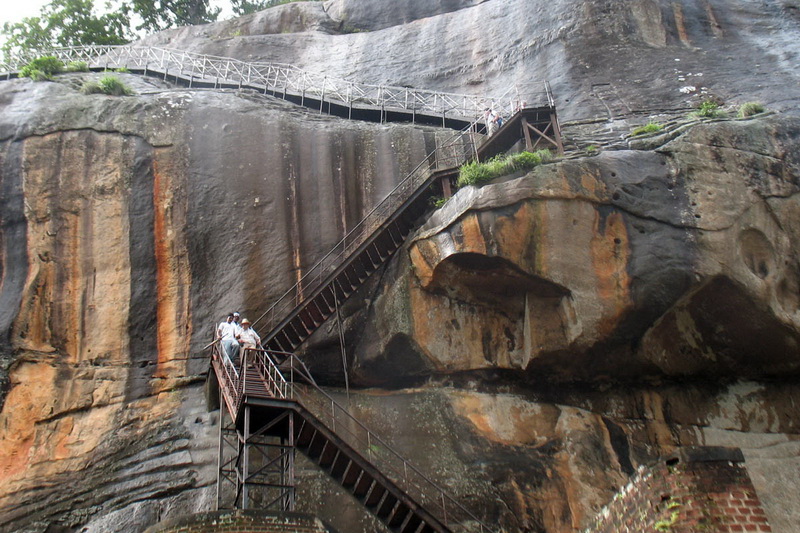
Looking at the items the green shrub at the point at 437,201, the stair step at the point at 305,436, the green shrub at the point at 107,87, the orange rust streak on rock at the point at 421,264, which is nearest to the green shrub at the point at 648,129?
the green shrub at the point at 437,201

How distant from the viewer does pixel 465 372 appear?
16.3 metres

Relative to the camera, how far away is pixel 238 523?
10.6 meters

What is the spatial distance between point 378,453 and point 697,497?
7785mm

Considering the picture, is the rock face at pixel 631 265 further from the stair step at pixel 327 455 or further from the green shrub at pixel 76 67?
the green shrub at pixel 76 67

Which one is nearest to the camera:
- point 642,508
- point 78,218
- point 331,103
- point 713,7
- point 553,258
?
point 642,508

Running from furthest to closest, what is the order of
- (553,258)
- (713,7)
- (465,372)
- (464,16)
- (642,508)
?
(464,16), (713,7), (465,372), (553,258), (642,508)

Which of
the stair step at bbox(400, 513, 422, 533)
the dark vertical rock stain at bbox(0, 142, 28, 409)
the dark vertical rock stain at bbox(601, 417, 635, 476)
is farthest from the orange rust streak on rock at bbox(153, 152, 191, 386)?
the dark vertical rock stain at bbox(601, 417, 635, 476)

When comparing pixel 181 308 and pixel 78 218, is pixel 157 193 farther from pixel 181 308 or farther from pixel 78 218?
pixel 181 308

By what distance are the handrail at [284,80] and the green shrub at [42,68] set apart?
6.23ft

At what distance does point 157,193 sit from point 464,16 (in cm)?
1377

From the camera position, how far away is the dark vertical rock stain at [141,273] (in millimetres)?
16469

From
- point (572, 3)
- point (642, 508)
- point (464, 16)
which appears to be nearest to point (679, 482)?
point (642, 508)

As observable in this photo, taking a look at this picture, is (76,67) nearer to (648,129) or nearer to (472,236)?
(472,236)

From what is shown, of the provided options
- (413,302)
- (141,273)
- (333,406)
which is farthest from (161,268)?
(413,302)
